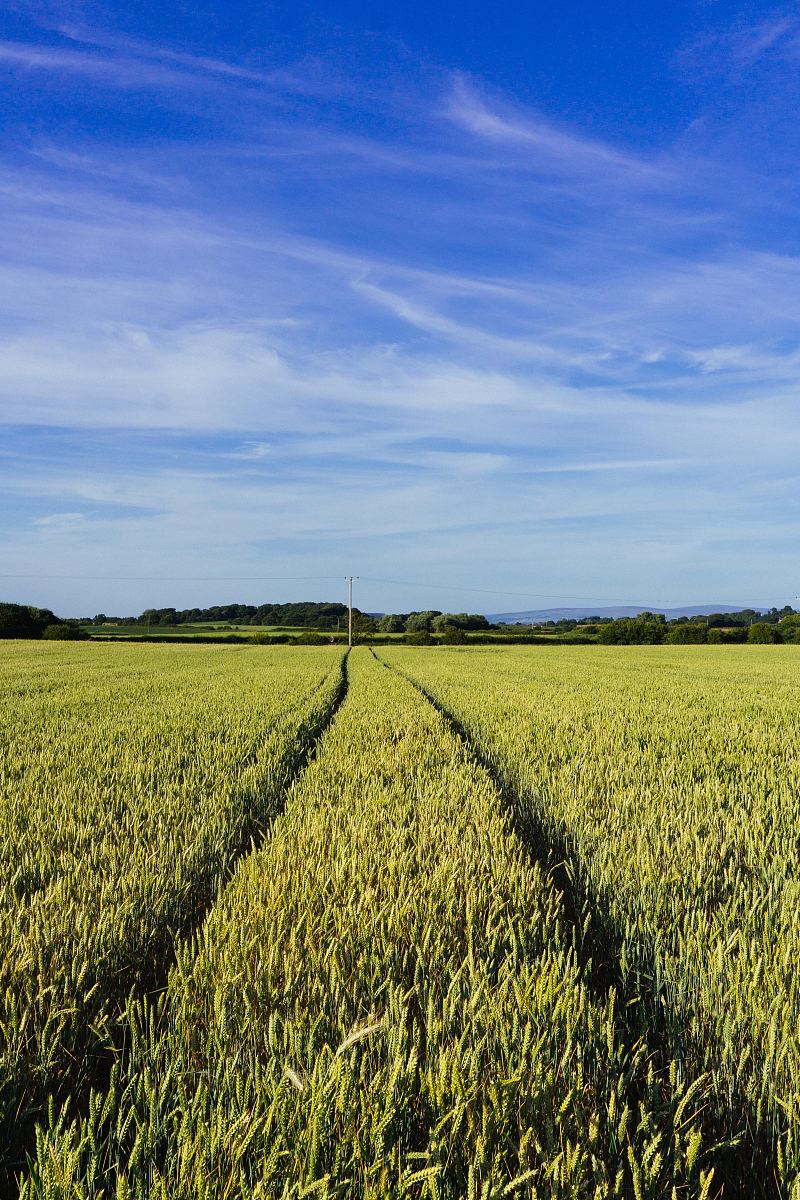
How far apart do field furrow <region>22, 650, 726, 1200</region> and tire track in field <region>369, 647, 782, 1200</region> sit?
62 mm

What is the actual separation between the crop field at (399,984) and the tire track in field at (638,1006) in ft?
0.04

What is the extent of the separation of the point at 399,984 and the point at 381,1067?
1.52 ft

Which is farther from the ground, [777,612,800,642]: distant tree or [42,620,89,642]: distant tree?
[777,612,800,642]: distant tree

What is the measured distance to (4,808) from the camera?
4785 millimetres

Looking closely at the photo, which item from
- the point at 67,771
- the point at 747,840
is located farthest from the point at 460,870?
the point at 67,771

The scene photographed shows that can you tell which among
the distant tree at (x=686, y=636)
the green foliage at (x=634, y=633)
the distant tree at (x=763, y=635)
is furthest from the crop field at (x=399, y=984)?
the distant tree at (x=763, y=635)

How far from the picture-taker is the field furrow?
152 cm

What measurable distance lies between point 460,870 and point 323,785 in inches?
95.9

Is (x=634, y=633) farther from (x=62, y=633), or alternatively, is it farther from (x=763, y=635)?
(x=62, y=633)

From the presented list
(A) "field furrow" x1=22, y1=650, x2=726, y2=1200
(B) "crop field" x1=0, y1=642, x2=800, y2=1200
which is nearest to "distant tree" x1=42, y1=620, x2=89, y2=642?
(B) "crop field" x1=0, y1=642, x2=800, y2=1200

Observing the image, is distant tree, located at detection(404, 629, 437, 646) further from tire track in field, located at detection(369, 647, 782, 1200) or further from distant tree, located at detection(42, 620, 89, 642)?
tire track in field, located at detection(369, 647, 782, 1200)

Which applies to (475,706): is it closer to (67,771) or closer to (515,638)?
(67,771)

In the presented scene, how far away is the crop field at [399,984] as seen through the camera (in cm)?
162

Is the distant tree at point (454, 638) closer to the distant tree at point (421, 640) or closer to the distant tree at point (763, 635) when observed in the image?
the distant tree at point (421, 640)
